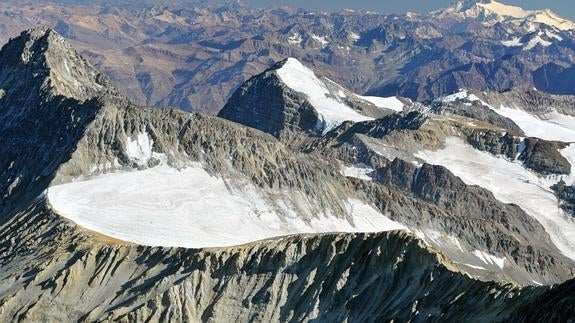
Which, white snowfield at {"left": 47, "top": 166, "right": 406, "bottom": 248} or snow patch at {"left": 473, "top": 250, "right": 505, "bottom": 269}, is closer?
white snowfield at {"left": 47, "top": 166, "right": 406, "bottom": 248}

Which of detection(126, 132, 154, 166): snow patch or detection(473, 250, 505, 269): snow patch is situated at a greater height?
detection(126, 132, 154, 166): snow patch

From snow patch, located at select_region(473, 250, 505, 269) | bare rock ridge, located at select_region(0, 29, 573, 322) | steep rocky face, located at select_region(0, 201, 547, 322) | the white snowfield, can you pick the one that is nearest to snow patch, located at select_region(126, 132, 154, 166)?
bare rock ridge, located at select_region(0, 29, 573, 322)

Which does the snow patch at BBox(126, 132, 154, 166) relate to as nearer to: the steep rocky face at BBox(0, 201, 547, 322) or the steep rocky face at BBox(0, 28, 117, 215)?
the steep rocky face at BBox(0, 28, 117, 215)

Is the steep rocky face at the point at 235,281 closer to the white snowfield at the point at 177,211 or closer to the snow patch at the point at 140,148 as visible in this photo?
the white snowfield at the point at 177,211

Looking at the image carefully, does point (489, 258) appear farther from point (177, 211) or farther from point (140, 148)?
point (140, 148)

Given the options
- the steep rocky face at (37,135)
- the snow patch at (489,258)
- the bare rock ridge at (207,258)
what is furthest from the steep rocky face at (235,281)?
the snow patch at (489,258)

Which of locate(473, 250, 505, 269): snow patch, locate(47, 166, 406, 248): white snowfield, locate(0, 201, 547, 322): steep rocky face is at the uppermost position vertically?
locate(0, 201, 547, 322): steep rocky face
